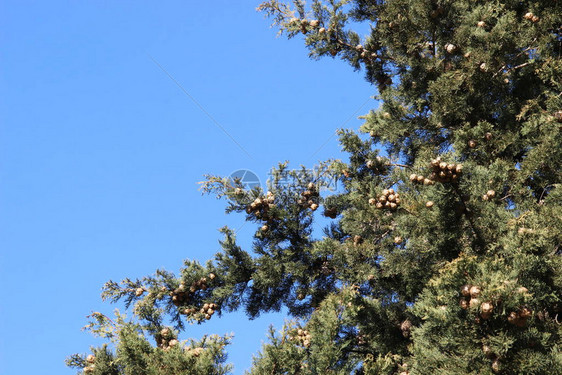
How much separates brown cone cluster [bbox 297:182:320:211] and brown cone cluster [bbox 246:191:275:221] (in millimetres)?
399

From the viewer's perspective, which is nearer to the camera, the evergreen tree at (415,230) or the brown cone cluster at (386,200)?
the evergreen tree at (415,230)

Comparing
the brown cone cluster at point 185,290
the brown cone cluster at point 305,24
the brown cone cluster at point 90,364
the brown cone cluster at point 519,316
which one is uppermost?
the brown cone cluster at point 305,24

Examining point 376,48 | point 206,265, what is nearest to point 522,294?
point 206,265

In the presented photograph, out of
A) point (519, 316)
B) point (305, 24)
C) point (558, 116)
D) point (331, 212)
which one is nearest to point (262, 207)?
point (331, 212)

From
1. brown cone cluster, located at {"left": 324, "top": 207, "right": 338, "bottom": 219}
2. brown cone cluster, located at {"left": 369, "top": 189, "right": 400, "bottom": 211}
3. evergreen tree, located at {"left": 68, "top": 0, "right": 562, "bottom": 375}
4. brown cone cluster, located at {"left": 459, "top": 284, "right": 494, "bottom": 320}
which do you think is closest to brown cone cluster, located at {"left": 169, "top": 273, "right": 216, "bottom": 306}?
evergreen tree, located at {"left": 68, "top": 0, "right": 562, "bottom": 375}

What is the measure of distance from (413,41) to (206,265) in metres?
3.91

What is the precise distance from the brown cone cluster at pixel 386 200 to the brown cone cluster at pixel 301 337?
1.36 metres

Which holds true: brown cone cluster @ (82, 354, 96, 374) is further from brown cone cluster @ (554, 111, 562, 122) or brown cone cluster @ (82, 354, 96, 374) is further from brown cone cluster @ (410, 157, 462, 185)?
brown cone cluster @ (554, 111, 562, 122)

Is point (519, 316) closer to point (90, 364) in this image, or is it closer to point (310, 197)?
point (310, 197)

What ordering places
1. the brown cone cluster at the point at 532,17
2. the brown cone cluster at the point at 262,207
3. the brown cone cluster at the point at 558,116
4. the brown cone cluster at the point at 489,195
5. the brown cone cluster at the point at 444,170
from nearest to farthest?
the brown cone cluster at the point at 444,170 < the brown cone cluster at the point at 489,195 < the brown cone cluster at the point at 558,116 < the brown cone cluster at the point at 532,17 < the brown cone cluster at the point at 262,207

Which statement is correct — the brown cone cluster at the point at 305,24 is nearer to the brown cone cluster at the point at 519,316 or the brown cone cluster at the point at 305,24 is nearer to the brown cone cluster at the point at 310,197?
the brown cone cluster at the point at 310,197

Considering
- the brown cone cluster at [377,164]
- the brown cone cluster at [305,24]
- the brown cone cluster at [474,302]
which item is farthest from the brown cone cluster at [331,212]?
the brown cone cluster at [474,302]

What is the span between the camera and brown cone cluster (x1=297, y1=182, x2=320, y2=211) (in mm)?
6832

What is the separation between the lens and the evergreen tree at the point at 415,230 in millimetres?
3945
